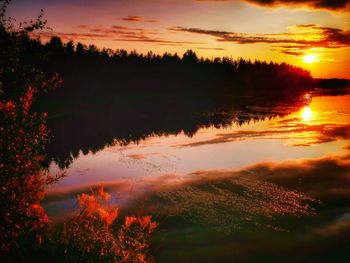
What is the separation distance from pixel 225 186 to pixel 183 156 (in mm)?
7320

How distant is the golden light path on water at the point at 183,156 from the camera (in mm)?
18906

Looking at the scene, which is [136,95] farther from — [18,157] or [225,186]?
[18,157]

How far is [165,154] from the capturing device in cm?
2584

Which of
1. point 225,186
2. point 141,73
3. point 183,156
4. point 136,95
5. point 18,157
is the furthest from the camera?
point 141,73

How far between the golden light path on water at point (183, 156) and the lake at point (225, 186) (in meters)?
0.05

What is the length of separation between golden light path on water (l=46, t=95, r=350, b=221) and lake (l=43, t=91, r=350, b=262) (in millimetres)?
52

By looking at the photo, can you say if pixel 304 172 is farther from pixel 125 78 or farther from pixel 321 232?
pixel 125 78

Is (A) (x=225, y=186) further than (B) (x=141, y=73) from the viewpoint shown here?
No

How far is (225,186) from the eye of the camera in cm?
1789

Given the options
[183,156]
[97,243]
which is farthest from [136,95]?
[97,243]

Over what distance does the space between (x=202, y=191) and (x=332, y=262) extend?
689 cm

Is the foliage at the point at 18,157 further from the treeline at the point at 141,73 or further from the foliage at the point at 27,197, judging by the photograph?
the treeline at the point at 141,73

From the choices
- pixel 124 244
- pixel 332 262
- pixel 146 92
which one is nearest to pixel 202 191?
pixel 332 262

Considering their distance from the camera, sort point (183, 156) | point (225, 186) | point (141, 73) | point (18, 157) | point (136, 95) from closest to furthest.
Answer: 1. point (18, 157)
2. point (225, 186)
3. point (183, 156)
4. point (136, 95)
5. point (141, 73)
